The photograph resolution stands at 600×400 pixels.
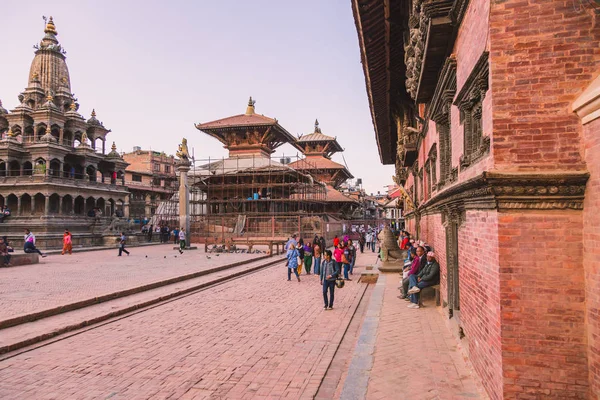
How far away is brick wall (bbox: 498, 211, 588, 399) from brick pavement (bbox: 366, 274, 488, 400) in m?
0.83

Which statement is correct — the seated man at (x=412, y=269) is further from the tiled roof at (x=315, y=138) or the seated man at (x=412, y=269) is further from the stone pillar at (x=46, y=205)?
the tiled roof at (x=315, y=138)

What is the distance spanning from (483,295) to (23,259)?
62.1 feet

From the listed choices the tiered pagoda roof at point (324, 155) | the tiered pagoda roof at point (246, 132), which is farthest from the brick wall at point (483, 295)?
the tiered pagoda roof at point (324, 155)

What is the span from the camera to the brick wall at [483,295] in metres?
3.96

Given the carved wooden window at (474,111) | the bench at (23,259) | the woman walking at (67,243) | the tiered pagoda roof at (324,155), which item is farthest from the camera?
the tiered pagoda roof at (324,155)

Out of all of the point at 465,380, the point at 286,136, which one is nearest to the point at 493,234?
the point at 465,380

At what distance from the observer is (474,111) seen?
5.17m

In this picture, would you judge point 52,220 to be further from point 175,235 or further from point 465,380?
point 465,380

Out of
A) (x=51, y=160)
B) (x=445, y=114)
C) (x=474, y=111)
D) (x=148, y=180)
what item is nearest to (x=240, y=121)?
(x=51, y=160)

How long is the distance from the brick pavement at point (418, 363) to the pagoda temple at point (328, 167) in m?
37.6

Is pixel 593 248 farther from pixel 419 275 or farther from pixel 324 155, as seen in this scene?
pixel 324 155

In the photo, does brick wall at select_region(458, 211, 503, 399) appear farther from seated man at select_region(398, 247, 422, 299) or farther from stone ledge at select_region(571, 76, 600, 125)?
seated man at select_region(398, 247, 422, 299)

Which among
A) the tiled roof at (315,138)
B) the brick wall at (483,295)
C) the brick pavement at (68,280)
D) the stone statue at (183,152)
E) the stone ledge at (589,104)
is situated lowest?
the brick pavement at (68,280)

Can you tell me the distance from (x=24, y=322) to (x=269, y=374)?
18.2 ft
